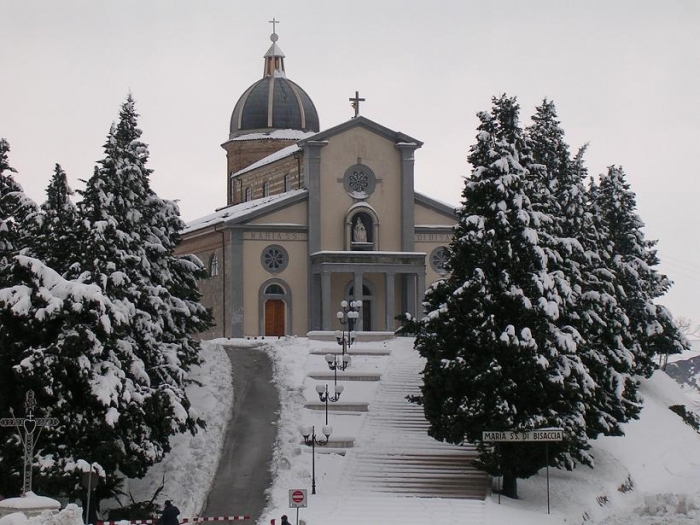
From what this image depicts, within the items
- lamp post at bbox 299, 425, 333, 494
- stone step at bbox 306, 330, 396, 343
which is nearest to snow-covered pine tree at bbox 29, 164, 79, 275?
lamp post at bbox 299, 425, 333, 494

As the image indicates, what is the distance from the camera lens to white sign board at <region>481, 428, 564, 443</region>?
3638cm

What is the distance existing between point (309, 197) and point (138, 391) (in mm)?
27120

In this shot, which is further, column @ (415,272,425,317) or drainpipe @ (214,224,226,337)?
column @ (415,272,425,317)

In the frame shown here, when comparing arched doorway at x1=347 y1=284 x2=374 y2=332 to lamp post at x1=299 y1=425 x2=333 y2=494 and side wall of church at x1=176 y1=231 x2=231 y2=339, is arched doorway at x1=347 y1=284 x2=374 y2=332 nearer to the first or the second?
side wall of church at x1=176 y1=231 x2=231 y2=339

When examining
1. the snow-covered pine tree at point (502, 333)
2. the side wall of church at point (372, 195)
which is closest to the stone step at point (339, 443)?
the snow-covered pine tree at point (502, 333)

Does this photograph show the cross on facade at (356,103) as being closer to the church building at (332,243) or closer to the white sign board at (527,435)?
the church building at (332,243)

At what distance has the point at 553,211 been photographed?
4397 centimetres

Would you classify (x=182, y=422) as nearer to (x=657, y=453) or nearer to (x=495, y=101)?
(x=495, y=101)

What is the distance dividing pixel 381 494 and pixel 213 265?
2684 centimetres

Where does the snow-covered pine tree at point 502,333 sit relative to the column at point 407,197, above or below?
below

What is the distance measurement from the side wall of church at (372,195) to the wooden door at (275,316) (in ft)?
10.9

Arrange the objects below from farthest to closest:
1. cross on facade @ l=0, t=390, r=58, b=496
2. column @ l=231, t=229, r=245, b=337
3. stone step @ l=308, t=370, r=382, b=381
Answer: column @ l=231, t=229, r=245, b=337, stone step @ l=308, t=370, r=382, b=381, cross on facade @ l=0, t=390, r=58, b=496

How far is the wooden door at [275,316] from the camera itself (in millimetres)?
61219

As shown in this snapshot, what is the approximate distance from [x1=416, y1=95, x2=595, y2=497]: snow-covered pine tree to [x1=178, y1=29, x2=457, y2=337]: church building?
2137cm
